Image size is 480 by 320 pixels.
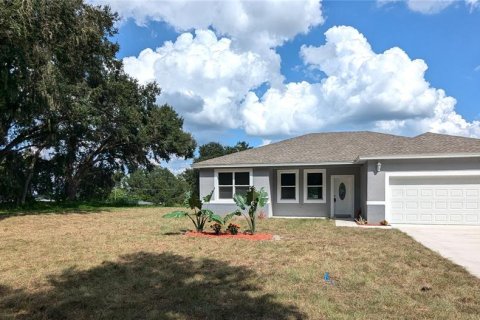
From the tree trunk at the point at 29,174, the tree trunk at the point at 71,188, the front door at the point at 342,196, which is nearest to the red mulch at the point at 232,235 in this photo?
the front door at the point at 342,196

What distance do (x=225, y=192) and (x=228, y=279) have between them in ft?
42.1

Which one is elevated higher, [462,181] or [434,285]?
[462,181]

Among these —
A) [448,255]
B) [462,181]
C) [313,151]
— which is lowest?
[448,255]

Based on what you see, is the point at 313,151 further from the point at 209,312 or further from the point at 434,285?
the point at 209,312

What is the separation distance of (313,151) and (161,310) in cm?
1558

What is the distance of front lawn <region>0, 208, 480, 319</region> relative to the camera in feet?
17.5

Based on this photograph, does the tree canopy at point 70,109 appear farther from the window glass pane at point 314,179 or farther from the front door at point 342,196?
the front door at point 342,196

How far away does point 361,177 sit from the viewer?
18.4 m

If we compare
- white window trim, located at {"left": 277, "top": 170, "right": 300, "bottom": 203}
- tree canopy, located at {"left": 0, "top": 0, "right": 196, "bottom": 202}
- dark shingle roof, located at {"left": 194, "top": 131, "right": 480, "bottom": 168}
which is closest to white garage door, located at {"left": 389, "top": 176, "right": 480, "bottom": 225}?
dark shingle roof, located at {"left": 194, "top": 131, "right": 480, "bottom": 168}

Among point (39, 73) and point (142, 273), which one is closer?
point (142, 273)

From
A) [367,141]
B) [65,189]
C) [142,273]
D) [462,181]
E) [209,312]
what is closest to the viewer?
[209,312]

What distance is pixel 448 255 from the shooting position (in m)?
9.30

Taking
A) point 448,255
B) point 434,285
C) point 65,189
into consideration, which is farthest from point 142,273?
point 65,189

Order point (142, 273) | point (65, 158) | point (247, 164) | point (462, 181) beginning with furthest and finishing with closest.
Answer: point (65, 158)
point (247, 164)
point (462, 181)
point (142, 273)
